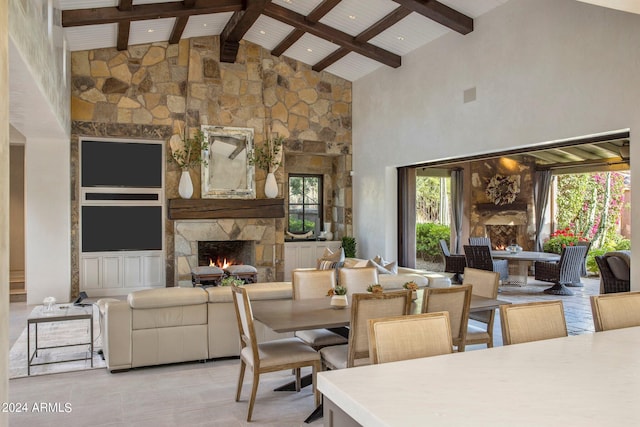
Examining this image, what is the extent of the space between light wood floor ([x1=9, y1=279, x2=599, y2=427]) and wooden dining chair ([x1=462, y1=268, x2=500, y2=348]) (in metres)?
1.44

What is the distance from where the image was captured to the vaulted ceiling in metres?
7.26

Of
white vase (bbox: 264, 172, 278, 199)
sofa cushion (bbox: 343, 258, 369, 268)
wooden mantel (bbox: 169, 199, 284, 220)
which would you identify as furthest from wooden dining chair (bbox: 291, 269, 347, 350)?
white vase (bbox: 264, 172, 278, 199)

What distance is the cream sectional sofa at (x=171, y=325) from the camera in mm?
4562

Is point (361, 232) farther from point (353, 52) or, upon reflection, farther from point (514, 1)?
point (514, 1)

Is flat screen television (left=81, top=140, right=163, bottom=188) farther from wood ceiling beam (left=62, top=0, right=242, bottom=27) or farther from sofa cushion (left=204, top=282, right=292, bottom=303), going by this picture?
sofa cushion (left=204, top=282, right=292, bottom=303)

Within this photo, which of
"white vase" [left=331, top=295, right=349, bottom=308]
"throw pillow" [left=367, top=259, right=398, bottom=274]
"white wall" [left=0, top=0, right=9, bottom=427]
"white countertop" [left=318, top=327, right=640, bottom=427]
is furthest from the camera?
"throw pillow" [left=367, top=259, right=398, bottom=274]

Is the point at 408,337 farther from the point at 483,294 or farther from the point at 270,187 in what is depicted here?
the point at 270,187

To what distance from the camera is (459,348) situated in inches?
146

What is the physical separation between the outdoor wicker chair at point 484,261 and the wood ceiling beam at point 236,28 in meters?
5.65

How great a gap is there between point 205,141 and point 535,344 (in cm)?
830

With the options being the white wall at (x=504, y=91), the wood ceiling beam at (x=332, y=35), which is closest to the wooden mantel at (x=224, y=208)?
the white wall at (x=504, y=91)

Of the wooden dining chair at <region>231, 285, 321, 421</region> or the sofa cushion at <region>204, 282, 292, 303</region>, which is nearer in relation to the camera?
the wooden dining chair at <region>231, 285, 321, 421</region>

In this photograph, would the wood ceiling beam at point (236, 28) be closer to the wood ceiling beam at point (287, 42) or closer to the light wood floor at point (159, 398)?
the wood ceiling beam at point (287, 42)

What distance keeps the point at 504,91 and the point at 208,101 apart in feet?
17.6
